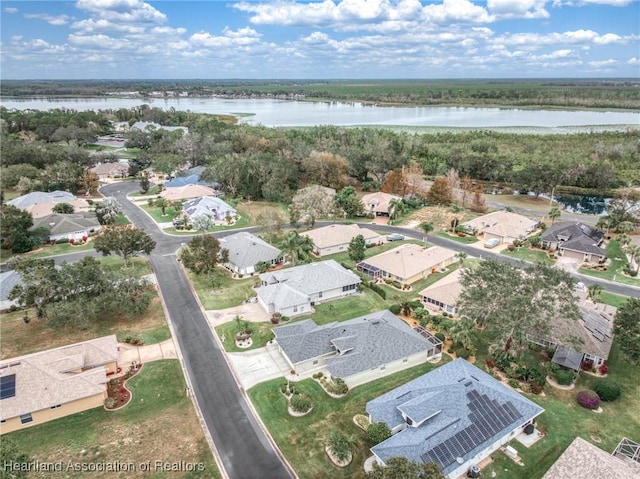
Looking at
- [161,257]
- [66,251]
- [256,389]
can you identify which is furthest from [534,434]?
[66,251]

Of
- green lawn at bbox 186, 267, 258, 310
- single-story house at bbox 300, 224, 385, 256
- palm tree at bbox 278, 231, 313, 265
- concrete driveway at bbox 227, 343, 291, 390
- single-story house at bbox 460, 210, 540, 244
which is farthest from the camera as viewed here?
single-story house at bbox 460, 210, 540, 244

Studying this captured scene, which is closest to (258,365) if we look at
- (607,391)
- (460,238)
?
(607,391)

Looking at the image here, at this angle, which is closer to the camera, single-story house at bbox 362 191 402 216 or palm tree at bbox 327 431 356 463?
palm tree at bbox 327 431 356 463

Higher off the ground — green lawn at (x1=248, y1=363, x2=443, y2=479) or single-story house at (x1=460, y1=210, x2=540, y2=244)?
single-story house at (x1=460, y1=210, x2=540, y2=244)

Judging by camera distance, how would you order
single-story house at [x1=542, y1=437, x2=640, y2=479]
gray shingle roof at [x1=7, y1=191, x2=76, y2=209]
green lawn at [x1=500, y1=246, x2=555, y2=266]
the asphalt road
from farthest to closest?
gray shingle roof at [x1=7, y1=191, x2=76, y2=209], green lawn at [x1=500, y1=246, x2=555, y2=266], the asphalt road, single-story house at [x1=542, y1=437, x2=640, y2=479]

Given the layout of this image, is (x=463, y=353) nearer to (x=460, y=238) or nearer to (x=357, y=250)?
(x=357, y=250)

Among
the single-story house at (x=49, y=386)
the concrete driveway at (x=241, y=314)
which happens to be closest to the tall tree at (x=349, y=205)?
the concrete driveway at (x=241, y=314)

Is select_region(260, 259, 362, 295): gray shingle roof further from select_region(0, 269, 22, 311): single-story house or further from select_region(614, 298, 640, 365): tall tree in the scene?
select_region(0, 269, 22, 311): single-story house

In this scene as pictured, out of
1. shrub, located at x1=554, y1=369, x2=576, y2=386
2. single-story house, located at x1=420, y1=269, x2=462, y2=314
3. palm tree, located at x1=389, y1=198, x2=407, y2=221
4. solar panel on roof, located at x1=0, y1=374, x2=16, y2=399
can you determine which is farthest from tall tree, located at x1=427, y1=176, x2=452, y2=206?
solar panel on roof, located at x1=0, y1=374, x2=16, y2=399
